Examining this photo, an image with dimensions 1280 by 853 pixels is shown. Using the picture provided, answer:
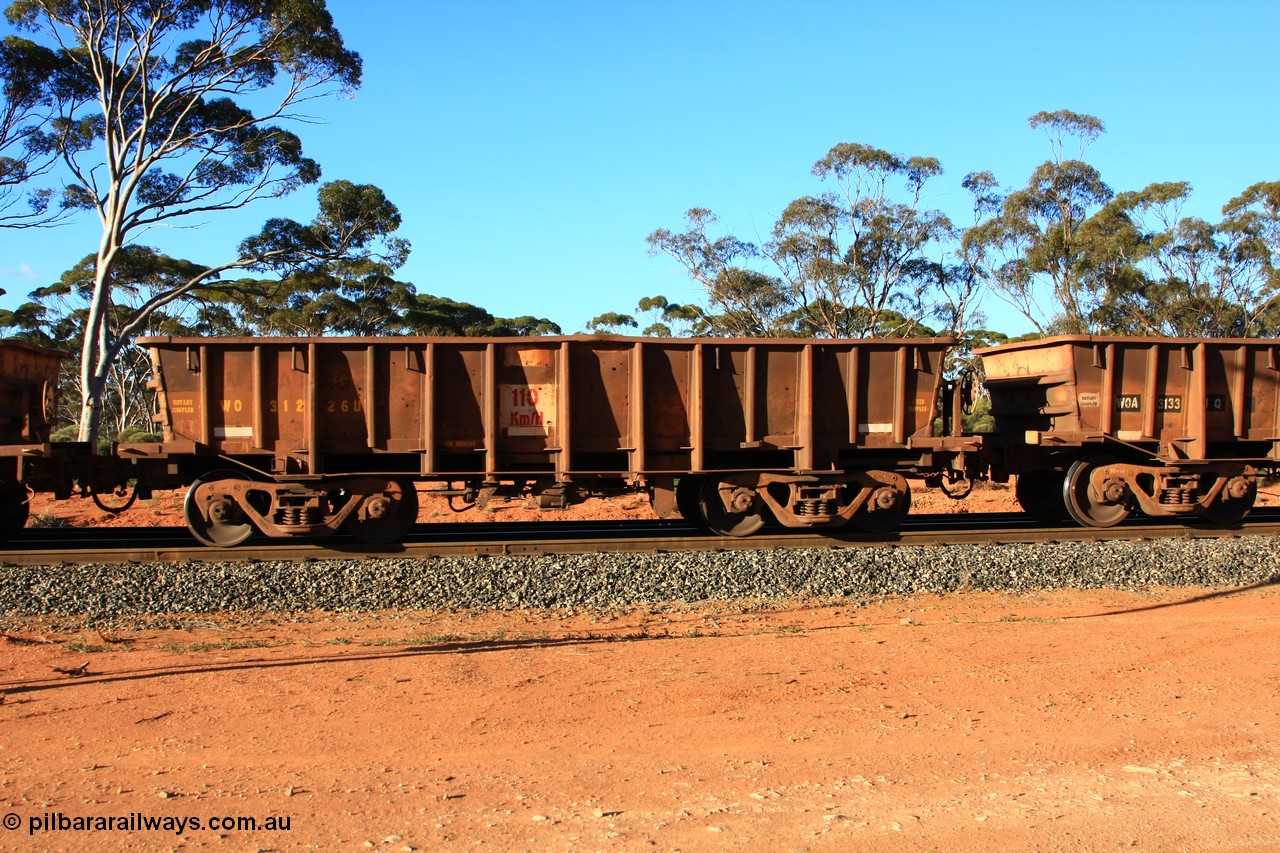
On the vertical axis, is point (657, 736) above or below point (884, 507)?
below

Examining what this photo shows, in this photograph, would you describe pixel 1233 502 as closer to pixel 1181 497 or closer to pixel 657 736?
pixel 1181 497

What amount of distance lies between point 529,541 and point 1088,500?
24.0ft

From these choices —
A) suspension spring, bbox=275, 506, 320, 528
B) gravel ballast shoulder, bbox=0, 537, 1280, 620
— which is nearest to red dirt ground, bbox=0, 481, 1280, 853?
gravel ballast shoulder, bbox=0, 537, 1280, 620

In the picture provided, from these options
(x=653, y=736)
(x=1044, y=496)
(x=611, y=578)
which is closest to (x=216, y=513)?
(x=611, y=578)

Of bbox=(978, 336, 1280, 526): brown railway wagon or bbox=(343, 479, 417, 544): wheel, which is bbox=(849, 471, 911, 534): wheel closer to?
bbox=(978, 336, 1280, 526): brown railway wagon

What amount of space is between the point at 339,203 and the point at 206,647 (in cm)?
2626

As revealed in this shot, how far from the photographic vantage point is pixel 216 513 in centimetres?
1041

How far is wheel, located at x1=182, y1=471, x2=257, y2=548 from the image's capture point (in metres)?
10.4

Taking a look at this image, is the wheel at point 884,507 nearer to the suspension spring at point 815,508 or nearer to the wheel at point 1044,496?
the suspension spring at point 815,508

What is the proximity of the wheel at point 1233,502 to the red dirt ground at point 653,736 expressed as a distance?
434 centimetres

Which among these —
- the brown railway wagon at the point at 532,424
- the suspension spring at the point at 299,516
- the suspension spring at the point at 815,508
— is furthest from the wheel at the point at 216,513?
the suspension spring at the point at 815,508

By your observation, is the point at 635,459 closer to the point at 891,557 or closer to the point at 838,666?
the point at 891,557

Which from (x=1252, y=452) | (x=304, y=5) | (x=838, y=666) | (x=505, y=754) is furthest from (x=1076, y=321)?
(x=505, y=754)

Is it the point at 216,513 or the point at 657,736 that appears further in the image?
the point at 216,513
